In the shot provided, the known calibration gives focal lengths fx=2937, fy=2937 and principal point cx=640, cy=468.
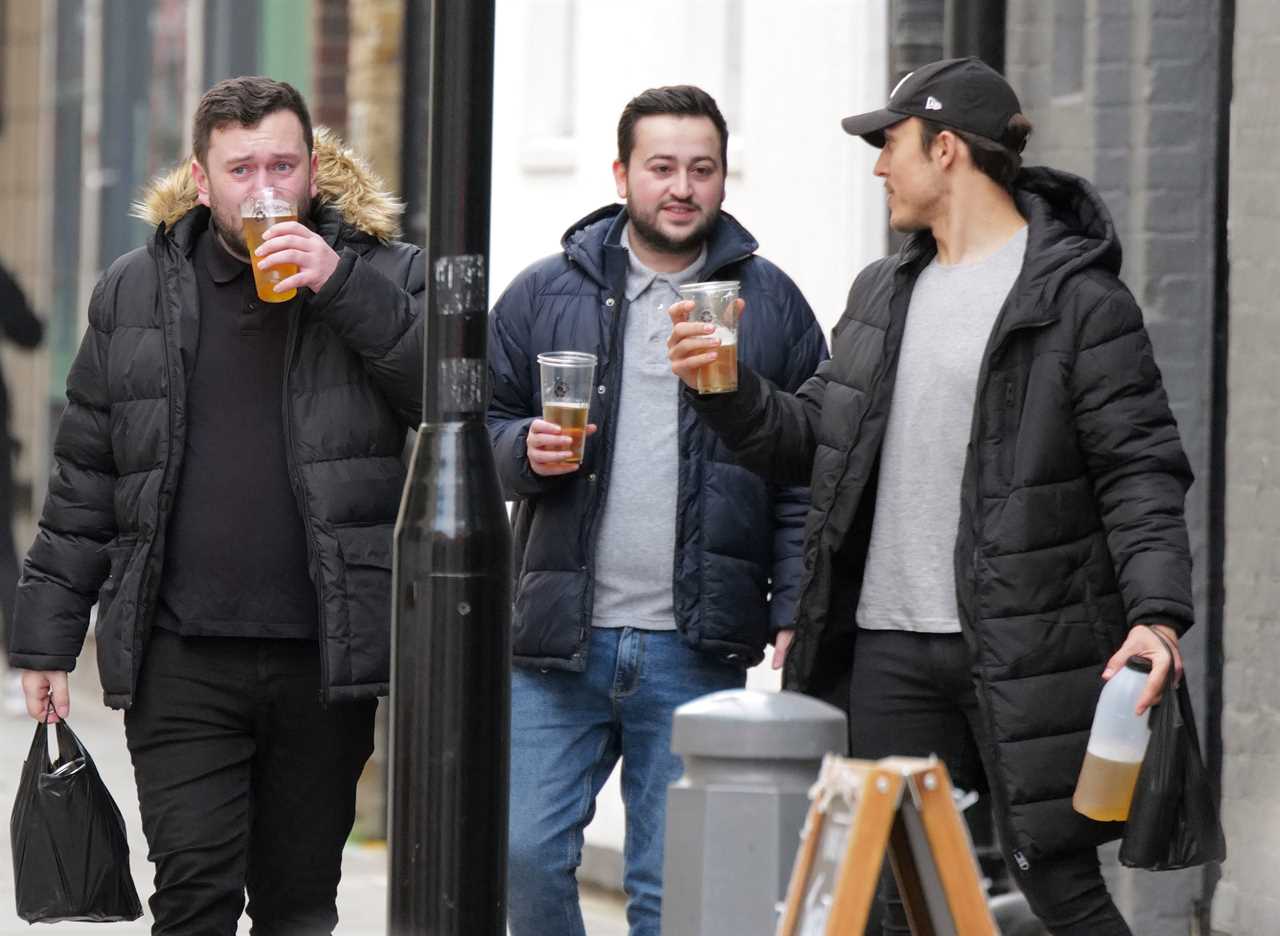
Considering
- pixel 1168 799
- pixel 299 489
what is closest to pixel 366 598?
pixel 299 489

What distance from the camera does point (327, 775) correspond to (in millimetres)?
5801

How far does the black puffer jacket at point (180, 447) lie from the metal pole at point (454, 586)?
0.45 m

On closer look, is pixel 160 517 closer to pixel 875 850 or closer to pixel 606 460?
pixel 606 460

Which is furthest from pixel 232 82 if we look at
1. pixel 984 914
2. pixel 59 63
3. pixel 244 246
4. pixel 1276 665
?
pixel 59 63

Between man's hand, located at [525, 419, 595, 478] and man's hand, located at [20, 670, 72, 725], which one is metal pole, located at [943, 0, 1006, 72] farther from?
man's hand, located at [20, 670, 72, 725]

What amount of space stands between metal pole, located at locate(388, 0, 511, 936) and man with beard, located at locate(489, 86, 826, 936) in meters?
0.65

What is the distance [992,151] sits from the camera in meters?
5.49

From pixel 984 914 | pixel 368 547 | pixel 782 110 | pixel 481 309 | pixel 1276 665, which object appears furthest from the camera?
pixel 782 110

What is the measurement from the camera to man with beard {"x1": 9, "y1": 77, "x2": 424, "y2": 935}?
5617 mm

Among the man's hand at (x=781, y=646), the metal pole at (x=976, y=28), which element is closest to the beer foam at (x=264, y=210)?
the man's hand at (x=781, y=646)

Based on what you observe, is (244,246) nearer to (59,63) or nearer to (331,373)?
(331,373)

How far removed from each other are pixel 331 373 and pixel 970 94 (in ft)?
4.38

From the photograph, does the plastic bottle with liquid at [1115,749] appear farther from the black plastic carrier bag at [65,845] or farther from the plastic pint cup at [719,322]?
the black plastic carrier bag at [65,845]

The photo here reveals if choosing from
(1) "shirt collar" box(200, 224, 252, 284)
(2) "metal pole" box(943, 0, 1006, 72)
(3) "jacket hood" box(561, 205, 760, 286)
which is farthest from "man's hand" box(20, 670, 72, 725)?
(2) "metal pole" box(943, 0, 1006, 72)
